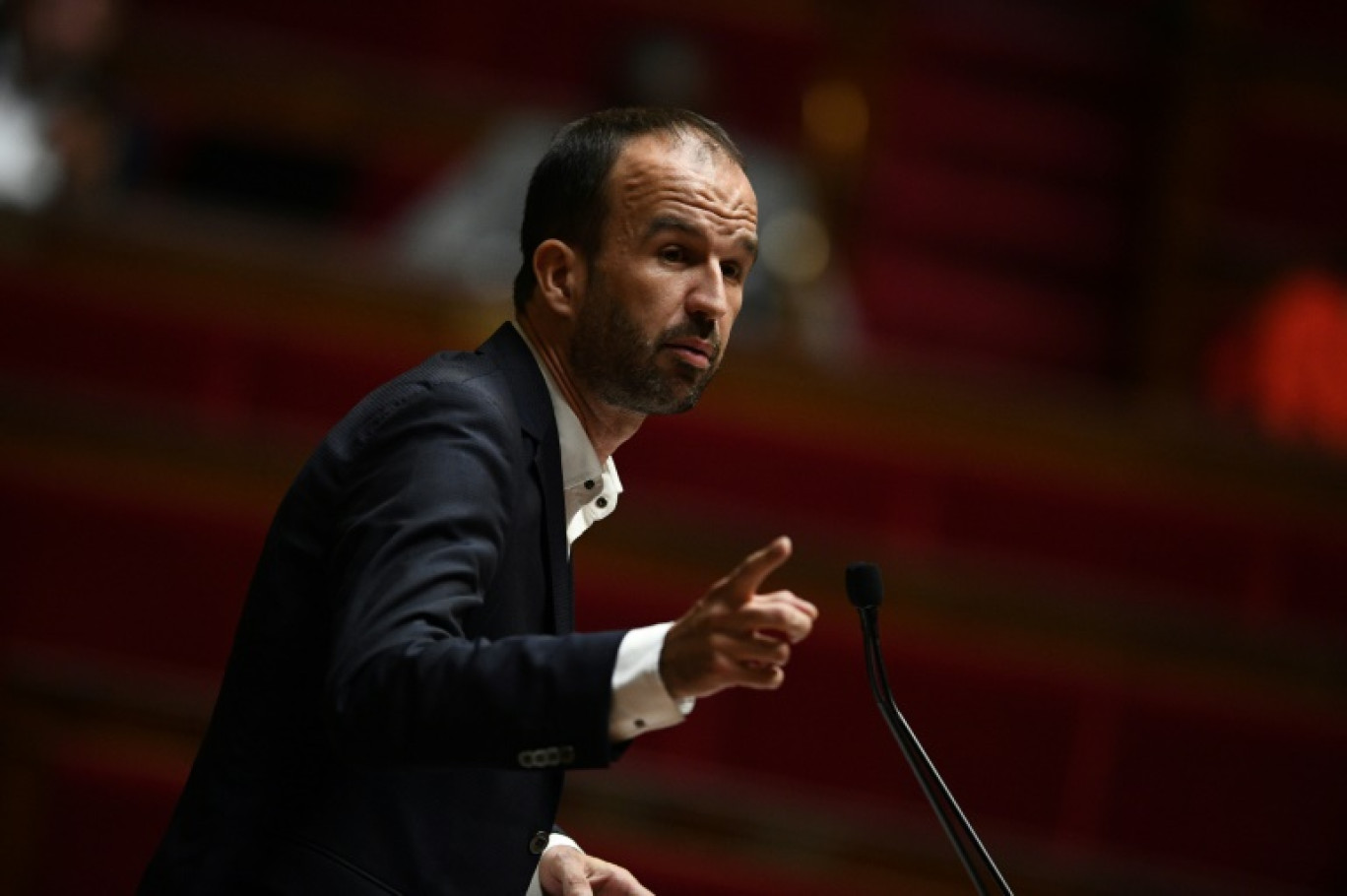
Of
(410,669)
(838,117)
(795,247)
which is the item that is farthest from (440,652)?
(838,117)

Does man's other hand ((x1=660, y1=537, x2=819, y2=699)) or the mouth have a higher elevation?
the mouth

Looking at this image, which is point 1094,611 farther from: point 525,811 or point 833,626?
point 525,811

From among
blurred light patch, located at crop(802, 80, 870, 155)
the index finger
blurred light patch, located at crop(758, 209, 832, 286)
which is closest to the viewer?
the index finger

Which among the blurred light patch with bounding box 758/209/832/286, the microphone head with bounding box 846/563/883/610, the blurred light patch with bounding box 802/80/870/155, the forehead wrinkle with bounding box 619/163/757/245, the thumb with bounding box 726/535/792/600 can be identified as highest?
the blurred light patch with bounding box 802/80/870/155

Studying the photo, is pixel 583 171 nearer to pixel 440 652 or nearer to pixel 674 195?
pixel 674 195

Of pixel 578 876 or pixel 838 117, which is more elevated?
pixel 838 117

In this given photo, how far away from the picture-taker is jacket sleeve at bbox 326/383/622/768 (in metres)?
0.42

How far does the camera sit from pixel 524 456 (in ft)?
1.69

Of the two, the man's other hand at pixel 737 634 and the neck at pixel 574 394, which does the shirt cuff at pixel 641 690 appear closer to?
the man's other hand at pixel 737 634

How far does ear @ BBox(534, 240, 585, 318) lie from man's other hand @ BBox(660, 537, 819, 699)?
0.17 m

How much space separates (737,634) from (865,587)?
0.32 feet

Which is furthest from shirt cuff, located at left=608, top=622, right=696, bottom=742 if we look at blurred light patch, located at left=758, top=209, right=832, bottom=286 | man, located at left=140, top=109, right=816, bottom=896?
blurred light patch, located at left=758, top=209, right=832, bottom=286

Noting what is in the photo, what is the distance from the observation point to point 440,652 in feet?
1.37

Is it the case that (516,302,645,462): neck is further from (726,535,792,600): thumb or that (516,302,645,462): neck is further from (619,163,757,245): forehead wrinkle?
(726,535,792,600): thumb
